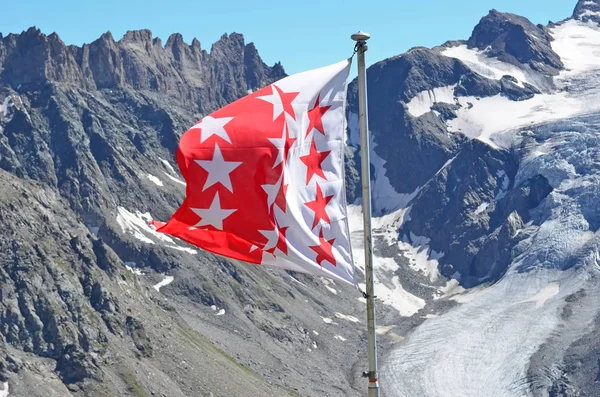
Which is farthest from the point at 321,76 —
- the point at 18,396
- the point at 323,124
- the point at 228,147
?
the point at 18,396

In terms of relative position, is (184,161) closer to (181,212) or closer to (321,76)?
(181,212)

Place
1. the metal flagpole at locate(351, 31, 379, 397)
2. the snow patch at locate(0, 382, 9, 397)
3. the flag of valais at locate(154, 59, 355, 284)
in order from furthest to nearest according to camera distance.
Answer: the snow patch at locate(0, 382, 9, 397) → the flag of valais at locate(154, 59, 355, 284) → the metal flagpole at locate(351, 31, 379, 397)

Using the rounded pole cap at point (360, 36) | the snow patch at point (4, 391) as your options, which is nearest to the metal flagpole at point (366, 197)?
the rounded pole cap at point (360, 36)

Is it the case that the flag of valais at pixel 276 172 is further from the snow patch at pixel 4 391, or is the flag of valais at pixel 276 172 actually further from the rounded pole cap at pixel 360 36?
the snow patch at pixel 4 391

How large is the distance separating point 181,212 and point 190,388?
169 meters

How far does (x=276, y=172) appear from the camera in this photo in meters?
31.4

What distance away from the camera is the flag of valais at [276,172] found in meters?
31.3

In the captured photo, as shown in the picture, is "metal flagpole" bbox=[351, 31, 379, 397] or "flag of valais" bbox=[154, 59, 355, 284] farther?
"flag of valais" bbox=[154, 59, 355, 284]

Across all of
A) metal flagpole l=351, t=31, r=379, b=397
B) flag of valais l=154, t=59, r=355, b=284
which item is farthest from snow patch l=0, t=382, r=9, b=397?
metal flagpole l=351, t=31, r=379, b=397

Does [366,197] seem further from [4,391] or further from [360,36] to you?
[4,391]

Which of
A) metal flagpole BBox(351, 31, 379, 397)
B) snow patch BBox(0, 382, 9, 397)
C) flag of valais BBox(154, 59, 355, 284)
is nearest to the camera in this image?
metal flagpole BBox(351, 31, 379, 397)

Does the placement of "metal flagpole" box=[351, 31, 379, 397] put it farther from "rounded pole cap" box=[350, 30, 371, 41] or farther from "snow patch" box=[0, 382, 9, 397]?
"snow patch" box=[0, 382, 9, 397]

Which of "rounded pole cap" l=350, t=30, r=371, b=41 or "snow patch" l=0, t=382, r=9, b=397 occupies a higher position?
"rounded pole cap" l=350, t=30, r=371, b=41

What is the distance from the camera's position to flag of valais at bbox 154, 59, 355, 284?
31281mm
